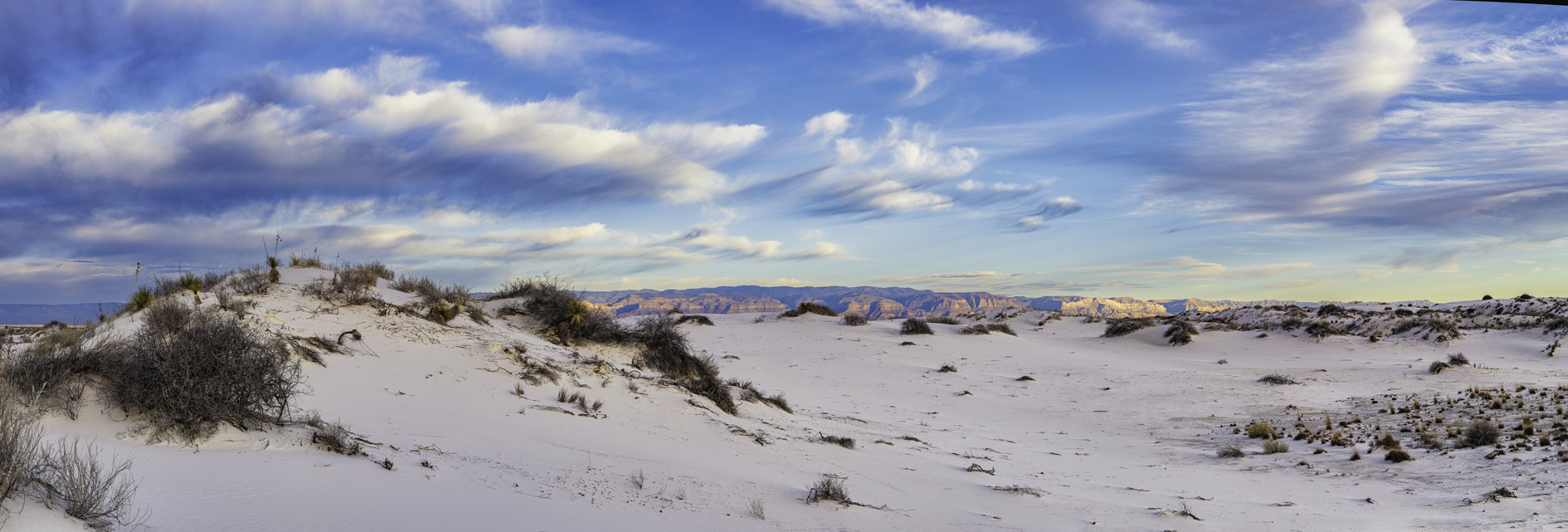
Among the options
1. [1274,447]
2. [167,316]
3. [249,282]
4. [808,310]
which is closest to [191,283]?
[249,282]

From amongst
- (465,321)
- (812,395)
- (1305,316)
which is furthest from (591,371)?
(1305,316)

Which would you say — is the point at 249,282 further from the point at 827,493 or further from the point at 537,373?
the point at 827,493

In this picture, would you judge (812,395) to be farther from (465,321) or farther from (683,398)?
(465,321)

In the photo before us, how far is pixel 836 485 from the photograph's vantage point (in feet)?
22.4

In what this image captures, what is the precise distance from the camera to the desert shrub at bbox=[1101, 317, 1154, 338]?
1221 inches

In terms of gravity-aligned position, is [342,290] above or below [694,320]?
above

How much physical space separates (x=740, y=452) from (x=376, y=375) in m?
5.26

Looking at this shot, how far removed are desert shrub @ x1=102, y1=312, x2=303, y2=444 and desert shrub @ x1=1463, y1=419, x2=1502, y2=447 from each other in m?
14.7

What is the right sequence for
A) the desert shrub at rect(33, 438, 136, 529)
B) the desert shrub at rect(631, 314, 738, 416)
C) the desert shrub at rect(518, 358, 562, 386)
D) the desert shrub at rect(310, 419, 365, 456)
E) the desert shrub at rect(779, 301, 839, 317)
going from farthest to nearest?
1. the desert shrub at rect(779, 301, 839, 317)
2. the desert shrub at rect(631, 314, 738, 416)
3. the desert shrub at rect(518, 358, 562, 386)
4. the desert shrub at rect(310, 419, 365, 456)
5. the desert shrub at rect(33, 438, 136, 529)

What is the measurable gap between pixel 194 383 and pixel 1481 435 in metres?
15.3

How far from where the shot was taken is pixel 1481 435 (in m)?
9.77

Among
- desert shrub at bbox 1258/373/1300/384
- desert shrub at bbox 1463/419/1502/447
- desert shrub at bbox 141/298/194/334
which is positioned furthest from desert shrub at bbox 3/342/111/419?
desert shrub at bbox 1258/373/1300/384

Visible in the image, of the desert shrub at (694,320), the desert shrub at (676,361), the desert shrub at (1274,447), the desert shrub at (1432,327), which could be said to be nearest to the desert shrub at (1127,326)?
the desert shrub at (1432,327)

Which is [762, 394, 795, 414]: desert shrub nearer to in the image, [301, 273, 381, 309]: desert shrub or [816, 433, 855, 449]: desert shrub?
[816, 433, 855, 449]: desert shrub
